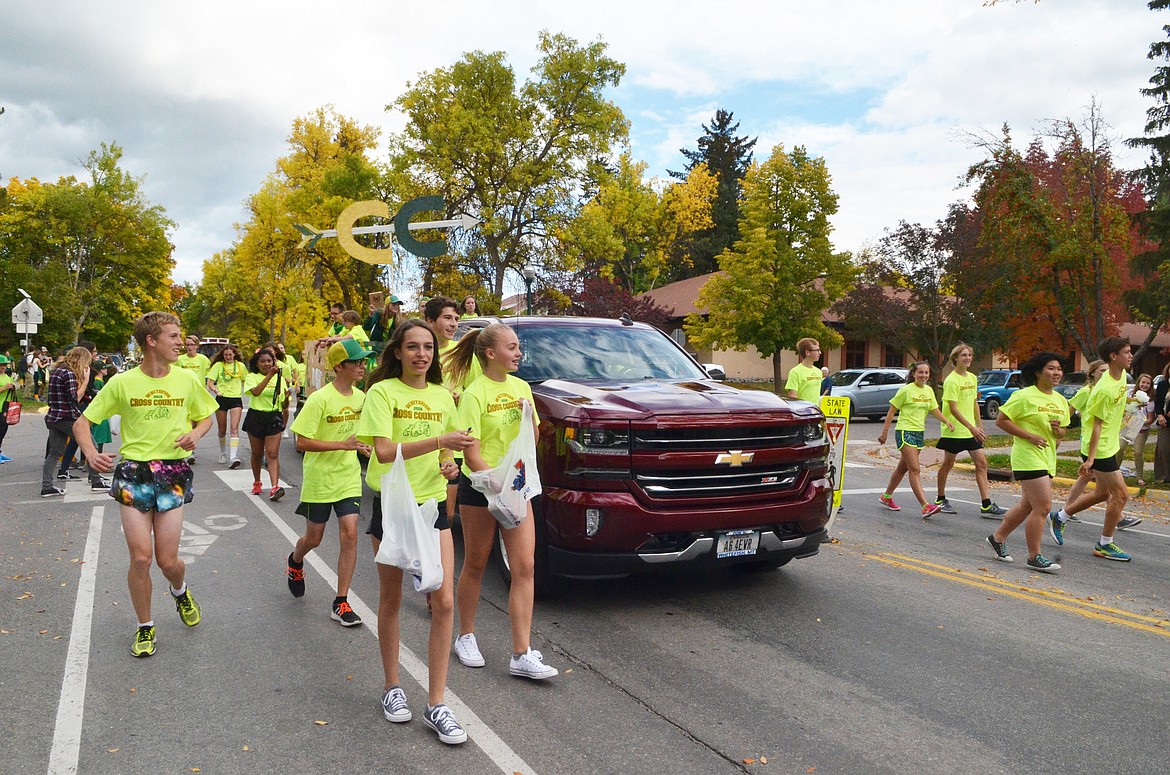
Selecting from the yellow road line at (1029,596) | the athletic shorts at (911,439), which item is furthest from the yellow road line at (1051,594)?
the athletic shorts at (911,439)

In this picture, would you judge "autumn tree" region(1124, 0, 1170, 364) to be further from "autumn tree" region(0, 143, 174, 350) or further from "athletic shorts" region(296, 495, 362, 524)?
"autumn tree" region(0, 143, 174, 350)

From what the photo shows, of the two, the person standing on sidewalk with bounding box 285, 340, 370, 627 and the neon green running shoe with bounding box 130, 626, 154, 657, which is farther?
the person standing on sidewalk with bounding box 285, 340, 370, 627

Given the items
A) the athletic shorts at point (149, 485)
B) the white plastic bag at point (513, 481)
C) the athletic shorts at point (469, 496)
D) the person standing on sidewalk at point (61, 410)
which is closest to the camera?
the white plastic bag at point (513, 481)

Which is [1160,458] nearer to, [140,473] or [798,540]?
[798,540]

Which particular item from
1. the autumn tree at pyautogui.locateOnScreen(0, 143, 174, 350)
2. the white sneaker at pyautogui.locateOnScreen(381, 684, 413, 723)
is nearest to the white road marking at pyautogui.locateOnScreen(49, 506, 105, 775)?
the white sneaker at pyautogui.locateOnScreen(381, 684, 413, 723)

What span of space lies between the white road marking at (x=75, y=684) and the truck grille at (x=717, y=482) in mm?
3081

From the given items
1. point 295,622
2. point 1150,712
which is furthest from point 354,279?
point 1150,712

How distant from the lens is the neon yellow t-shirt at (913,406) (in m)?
10.2

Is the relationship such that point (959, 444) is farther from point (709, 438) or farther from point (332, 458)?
point (332, 458)

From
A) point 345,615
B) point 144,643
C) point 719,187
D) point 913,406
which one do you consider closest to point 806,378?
point 913,406

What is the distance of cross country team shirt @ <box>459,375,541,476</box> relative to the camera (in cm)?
421

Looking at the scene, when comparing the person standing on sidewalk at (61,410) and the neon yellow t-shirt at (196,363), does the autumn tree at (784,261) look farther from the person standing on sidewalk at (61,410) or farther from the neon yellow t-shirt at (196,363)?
the person standing on sidewalk at (61,410)

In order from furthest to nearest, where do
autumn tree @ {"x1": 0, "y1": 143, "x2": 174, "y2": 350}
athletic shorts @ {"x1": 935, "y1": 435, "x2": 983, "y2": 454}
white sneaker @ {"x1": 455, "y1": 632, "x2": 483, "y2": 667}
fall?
autumn tree @ {"x1": 0, "y1": 143, "x2": 174, "y2": 350}
athletic shorts @ {"x1": 935, "y1": 435, "x2": 983, "y2": 454}
white sneaker @ {"x1": 455, "y1": 632, "x2": 483, "y2": 667}

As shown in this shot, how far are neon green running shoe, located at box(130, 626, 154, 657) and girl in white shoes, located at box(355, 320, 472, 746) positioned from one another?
5.31 feet
